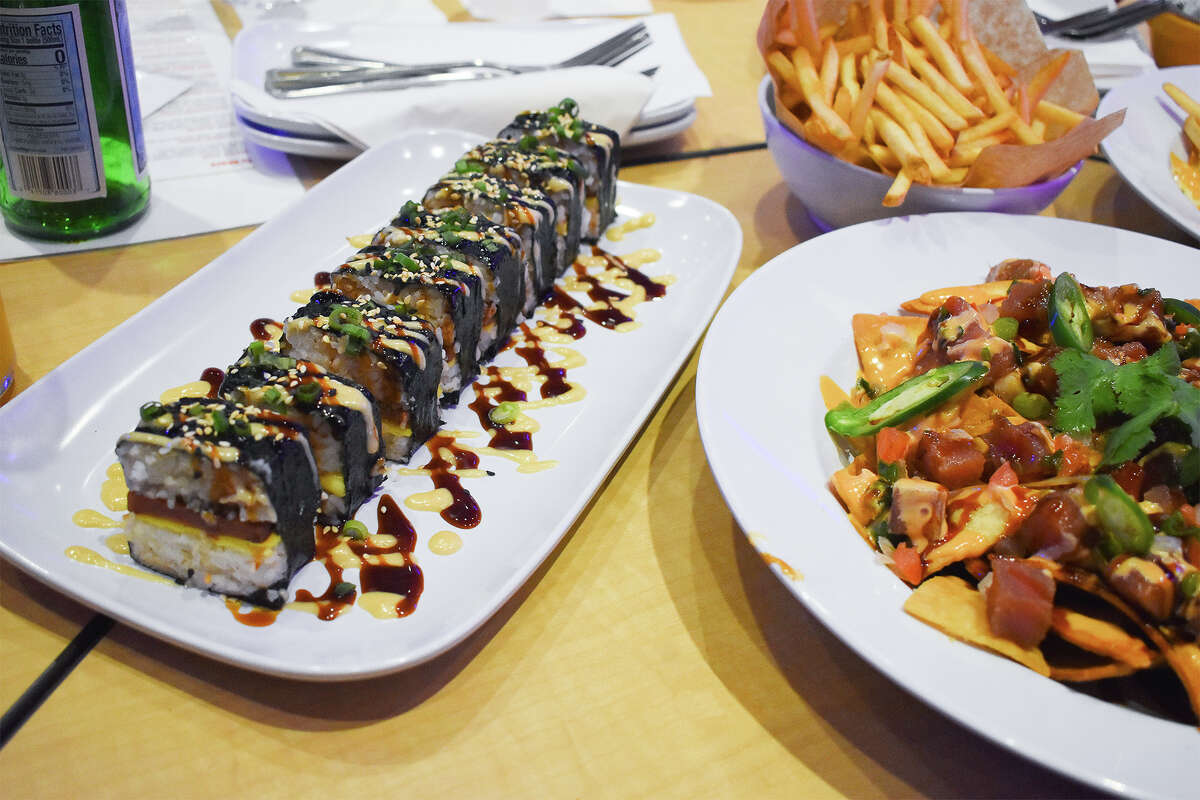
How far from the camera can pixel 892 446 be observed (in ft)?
5.09

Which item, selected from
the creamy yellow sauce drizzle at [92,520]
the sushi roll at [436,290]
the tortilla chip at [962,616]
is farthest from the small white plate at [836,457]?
the creamy yellow sauce drizzle at [92,520]

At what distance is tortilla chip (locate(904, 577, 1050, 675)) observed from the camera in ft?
4.14

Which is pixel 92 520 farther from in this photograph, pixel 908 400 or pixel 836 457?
pixel 908 400

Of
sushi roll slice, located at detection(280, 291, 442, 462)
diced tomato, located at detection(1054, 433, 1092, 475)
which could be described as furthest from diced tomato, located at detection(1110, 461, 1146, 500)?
sushi roll slice, located at detection(280, 291, 442, 462)

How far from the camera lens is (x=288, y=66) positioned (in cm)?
299

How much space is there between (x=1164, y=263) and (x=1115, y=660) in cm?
125

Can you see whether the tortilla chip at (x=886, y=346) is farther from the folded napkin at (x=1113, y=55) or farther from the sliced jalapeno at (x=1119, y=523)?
the folded napkin at (x=1113, y=55)

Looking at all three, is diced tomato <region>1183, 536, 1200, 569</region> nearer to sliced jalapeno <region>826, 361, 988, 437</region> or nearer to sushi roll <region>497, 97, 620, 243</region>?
sliced jalapeno <region>826, 361, 988, 437</region>

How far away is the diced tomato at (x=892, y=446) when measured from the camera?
5.09ft

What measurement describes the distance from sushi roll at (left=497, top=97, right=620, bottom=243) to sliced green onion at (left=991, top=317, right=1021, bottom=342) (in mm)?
1081

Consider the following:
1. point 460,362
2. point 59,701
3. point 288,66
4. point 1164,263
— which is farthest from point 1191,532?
point 288,66

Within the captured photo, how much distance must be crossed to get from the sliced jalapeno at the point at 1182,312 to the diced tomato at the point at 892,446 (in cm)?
73

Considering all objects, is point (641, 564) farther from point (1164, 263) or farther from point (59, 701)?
point (1164, 263)

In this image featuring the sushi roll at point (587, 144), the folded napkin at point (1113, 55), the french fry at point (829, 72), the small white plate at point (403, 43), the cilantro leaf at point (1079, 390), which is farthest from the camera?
the folded napkin at point (1113, 55)
